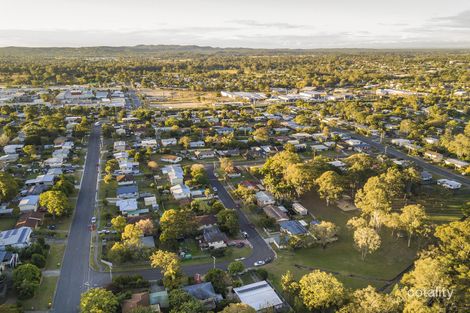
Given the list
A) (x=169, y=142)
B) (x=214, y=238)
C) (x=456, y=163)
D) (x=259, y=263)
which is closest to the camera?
(x=259, y=263)

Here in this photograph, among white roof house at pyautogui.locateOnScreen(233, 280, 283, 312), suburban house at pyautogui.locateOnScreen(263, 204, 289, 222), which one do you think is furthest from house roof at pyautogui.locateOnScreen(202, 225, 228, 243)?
white roof house at pyautogui.locateOnScreen(233, 280, 283, 312)

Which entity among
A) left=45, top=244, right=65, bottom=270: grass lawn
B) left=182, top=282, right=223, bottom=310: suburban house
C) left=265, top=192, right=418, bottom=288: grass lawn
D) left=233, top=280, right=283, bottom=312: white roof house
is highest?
left=182, top=282, right=223, bottom=310: suburban house

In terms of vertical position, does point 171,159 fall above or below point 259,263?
above

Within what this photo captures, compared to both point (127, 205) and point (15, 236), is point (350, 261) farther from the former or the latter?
point (15, 236)

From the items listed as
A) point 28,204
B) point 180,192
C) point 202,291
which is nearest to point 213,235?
point 202,291

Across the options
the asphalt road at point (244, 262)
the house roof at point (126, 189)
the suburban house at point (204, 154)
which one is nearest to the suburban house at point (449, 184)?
the asphalt road at point (244, 262)

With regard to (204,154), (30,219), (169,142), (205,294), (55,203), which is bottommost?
(205,294)

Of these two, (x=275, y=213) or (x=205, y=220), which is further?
(x=275, y=213)

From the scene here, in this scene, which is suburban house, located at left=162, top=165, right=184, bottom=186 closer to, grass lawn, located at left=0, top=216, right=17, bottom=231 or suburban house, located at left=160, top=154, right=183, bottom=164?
suburban house, located at left=160, top=154, right=183, bottom=164
